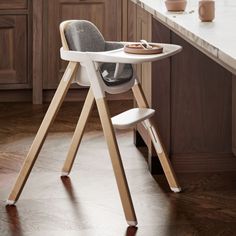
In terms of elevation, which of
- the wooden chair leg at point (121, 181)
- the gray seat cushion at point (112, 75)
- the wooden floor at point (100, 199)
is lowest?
the wooden floor at point (100, 199)

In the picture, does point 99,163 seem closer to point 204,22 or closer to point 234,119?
point 234,119

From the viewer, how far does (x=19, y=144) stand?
189 inches

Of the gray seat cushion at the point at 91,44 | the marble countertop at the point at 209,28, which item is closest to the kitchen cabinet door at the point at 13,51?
the marble countertop at the point at 209,28

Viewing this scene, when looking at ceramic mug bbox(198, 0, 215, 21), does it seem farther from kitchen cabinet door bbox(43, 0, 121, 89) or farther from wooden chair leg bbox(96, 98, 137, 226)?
kitchen cabinet door bbox(43, 0, 121, 89)

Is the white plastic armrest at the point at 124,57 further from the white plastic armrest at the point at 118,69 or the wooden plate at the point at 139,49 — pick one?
the white plastic armrest at the point at 118,69

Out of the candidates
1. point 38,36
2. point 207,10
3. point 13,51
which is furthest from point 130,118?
point 13,51

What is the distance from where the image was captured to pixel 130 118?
3527 millimetres

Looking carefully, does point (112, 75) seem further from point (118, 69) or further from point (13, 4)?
point (13, 4)

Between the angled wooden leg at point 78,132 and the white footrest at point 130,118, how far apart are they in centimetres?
27

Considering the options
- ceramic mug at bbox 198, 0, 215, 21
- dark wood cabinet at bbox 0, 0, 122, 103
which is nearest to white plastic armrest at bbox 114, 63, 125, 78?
ceramic mug at bbox 198, 0, 215, 21

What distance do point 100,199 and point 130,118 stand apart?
0.43 m

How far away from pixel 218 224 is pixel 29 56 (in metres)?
3.12

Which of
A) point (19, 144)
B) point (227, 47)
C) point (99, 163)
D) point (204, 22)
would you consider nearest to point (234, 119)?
point (99, 163)

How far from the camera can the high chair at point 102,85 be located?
332cm
